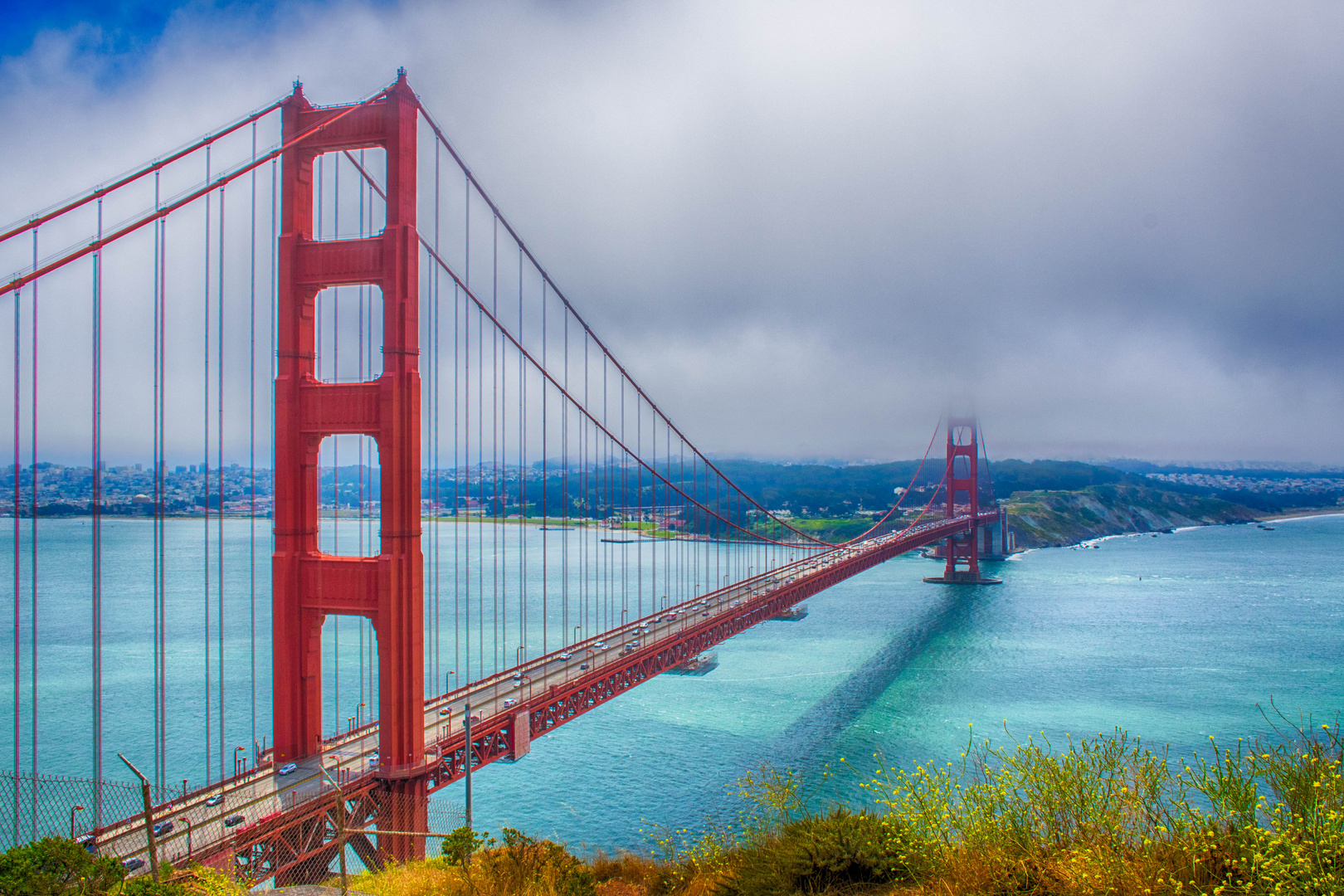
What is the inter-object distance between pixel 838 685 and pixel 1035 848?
21620 mm

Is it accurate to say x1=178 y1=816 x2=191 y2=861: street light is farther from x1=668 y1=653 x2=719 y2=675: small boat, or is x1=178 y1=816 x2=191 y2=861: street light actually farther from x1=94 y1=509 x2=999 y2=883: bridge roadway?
x1=668 y1=653 x2=719 y2=675: small boat

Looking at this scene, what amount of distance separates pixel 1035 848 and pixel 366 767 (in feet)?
27.5

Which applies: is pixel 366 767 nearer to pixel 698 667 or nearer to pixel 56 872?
pixel 56 872

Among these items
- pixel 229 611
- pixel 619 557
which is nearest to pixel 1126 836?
pixel 229 611

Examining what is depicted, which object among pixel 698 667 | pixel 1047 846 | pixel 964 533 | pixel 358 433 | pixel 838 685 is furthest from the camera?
pixel 964 533

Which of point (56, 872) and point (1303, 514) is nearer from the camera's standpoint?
point (56, 872)

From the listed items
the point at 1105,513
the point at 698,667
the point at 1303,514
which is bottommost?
the point at 1303,514

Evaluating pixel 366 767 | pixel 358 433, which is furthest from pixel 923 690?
pixel 358 433

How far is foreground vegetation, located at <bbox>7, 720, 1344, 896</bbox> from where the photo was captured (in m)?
3.72

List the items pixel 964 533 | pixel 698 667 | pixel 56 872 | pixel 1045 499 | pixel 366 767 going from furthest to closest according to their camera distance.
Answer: pixel 1045 499 < pixel 964 533 < pixel 698 667 < pixel 366 767 < pixel 56 872

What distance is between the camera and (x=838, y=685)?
25094 millimetres

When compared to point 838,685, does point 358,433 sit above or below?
above

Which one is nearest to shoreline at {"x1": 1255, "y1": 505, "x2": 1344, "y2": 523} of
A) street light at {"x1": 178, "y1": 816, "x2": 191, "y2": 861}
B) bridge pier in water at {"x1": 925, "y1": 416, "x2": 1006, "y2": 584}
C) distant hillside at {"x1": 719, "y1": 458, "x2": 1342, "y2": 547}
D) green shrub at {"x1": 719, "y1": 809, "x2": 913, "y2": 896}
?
distant hillside at {"x1": 719, "y1": 458, "x2": 1342, "y2": 547}

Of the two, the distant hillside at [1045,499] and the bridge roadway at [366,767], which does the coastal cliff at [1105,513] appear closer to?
the distant hillside at [1045,499]
